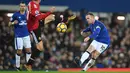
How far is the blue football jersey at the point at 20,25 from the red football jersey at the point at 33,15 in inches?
34.9

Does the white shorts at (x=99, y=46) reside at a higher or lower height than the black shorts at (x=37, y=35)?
lower

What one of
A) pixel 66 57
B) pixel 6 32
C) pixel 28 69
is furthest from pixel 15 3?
pixel 28 69

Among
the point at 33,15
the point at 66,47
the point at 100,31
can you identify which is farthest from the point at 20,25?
the point at 66,47

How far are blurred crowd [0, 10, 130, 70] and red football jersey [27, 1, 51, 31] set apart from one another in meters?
3.67

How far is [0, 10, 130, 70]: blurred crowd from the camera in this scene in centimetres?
2098

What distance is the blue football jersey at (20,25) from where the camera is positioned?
58.3 ft

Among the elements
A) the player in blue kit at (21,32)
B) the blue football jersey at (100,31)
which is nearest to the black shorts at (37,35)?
the player in blue kit at (21,32)

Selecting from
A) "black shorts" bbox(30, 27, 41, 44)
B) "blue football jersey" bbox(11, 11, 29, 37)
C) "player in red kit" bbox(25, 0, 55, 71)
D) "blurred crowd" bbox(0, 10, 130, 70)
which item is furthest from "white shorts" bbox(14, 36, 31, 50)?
"blurred crowd" bbox(0, 10, 130, 70)

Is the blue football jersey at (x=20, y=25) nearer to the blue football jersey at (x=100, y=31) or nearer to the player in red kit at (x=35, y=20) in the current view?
the player in red kit at (x=35, y=20)

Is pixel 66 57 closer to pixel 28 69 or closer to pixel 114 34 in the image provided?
pixel 114 34

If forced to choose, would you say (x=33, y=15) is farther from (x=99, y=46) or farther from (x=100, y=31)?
(x=99, y=46)

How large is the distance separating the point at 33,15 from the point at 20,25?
4.59 feet

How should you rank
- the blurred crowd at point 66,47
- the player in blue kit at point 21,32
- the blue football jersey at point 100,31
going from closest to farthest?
the blue football jersey at point 100,31 → the player in blue kit at point 21,32 → the blurred crowd at point 66,47

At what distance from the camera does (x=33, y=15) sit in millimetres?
16750
